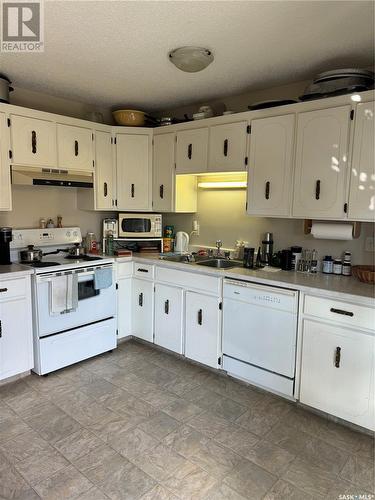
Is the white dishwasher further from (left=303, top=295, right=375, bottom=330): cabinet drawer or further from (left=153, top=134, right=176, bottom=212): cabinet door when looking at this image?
(left=153, top=134, right=176, bottom=212): cabinet door

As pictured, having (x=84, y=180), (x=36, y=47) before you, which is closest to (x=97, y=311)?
(x=84, y=180)

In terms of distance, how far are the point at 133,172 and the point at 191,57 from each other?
62.2 inches

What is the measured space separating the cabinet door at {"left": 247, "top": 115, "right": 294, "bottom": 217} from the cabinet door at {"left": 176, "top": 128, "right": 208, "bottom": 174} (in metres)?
0.53

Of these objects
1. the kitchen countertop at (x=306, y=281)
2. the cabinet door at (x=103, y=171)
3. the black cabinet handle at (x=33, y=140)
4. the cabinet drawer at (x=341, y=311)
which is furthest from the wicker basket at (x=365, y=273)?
the black cabinet handle at (x=33, y=140)

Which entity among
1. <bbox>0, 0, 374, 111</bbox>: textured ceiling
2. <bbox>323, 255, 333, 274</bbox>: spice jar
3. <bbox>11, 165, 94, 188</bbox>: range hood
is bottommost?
<bbox>323, 255, 333, 274</bbox>: spice jar

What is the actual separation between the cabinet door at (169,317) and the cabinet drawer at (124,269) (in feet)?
1.27

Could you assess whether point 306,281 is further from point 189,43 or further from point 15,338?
point 15,338

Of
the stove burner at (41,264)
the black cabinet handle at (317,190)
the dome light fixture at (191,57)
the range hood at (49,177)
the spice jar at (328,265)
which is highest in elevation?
the dome light fixture at (191,57)

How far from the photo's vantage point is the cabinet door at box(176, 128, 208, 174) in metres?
3.37

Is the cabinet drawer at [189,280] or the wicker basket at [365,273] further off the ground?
the wicker basket at [365,273]

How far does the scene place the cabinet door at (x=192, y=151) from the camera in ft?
11.0

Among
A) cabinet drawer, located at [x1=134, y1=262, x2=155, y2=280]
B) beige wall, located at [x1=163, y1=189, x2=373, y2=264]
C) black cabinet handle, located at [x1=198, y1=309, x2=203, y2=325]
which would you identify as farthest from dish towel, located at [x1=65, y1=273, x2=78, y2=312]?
beige wall, located at [x1=163, y1=189, x2=373, y2=264]

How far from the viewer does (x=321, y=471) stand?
2.03 meters

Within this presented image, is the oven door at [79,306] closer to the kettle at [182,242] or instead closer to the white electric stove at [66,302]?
the white electric stove at [66,302]
